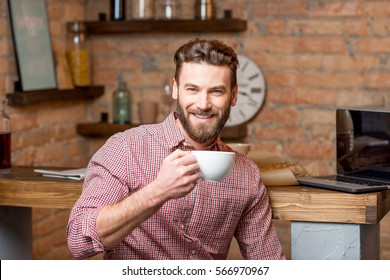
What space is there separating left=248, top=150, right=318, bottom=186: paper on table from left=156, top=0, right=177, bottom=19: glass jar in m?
1.48

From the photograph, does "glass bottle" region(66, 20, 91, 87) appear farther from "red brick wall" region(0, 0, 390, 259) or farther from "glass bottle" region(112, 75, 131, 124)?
"glass bottle" region(112, 75, 131, 124)

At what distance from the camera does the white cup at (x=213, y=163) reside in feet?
4.95

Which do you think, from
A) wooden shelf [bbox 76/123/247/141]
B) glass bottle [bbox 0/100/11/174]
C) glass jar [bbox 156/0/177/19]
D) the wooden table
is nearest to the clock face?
wooden shelf [bbox 76/123/247/141]

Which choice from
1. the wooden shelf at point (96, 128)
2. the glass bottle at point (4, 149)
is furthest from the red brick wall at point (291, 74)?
the glass bottle at point (4, 149)

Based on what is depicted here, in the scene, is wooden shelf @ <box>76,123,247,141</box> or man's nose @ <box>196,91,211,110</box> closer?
man's nose @ <box>196,91,211,110</box>

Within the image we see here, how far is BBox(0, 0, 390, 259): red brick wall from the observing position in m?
3.41

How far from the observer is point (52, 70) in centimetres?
339

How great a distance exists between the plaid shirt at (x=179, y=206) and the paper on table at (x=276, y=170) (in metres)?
0.10

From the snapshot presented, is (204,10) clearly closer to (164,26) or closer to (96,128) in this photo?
(164,26)

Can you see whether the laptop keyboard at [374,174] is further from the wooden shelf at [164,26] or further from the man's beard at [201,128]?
the wooden shelf at [164,26]

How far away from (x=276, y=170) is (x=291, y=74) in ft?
4.87


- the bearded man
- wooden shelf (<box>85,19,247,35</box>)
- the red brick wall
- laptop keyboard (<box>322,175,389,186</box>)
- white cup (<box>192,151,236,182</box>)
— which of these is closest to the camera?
white cup (<box>192,151,236,182</box>)

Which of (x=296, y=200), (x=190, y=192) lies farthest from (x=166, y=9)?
(x=190, y=192)

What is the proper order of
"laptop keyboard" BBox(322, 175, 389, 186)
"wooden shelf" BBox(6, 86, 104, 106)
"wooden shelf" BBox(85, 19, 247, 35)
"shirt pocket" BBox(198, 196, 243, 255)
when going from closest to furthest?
"shirt pocket" BBox(198, 196, 243, 255), "laptop keyboard" BBox(322, 175, 389, 186), "wooden shelf" BBox(6, 86, 104, 106), "wooden shelf" BBox(85, 19, 247, 35)
